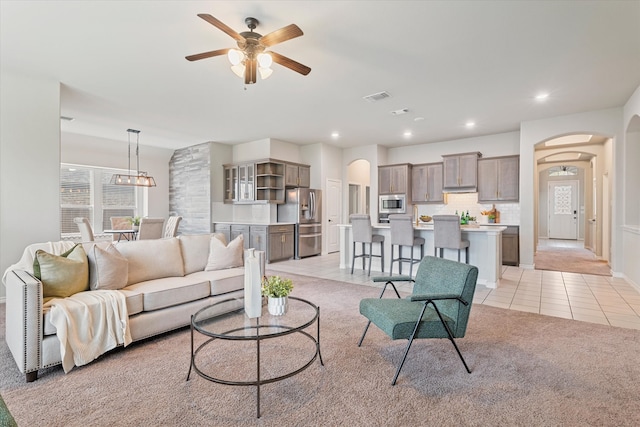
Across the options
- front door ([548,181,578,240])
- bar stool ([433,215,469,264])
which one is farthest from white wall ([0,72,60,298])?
front door ([548,181,578,240])

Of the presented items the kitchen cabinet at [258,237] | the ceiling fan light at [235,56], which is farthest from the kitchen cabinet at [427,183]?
the ceiling fan light at [235,56]

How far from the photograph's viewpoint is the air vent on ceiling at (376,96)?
4750 mm

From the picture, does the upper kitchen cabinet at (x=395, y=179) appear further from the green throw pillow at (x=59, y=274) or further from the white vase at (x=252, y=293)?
the green throw pillow at (x=59, y=274)

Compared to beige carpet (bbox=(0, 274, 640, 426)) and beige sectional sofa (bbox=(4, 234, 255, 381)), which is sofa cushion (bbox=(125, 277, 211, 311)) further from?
beige carpet (bbox=(0, 274, 640, 426))

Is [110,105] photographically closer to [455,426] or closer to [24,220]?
[24,220]

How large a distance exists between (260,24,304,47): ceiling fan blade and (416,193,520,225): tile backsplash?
6149 mm

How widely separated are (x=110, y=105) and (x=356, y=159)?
18.5 feet

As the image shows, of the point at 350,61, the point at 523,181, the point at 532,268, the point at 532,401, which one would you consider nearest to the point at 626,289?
the point at 532,268

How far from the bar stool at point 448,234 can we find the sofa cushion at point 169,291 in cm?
338

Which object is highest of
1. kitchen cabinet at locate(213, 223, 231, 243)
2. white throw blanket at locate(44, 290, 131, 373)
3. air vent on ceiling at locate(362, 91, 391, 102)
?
air vent on ceiling at locate(362, 91, 391, 102)

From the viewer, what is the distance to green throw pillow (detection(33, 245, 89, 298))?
2.47 metres

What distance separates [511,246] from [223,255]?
577cm

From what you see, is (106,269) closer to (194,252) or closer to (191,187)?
(194,252)

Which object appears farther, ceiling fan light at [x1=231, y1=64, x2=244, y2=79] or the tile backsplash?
the tile backsplash
